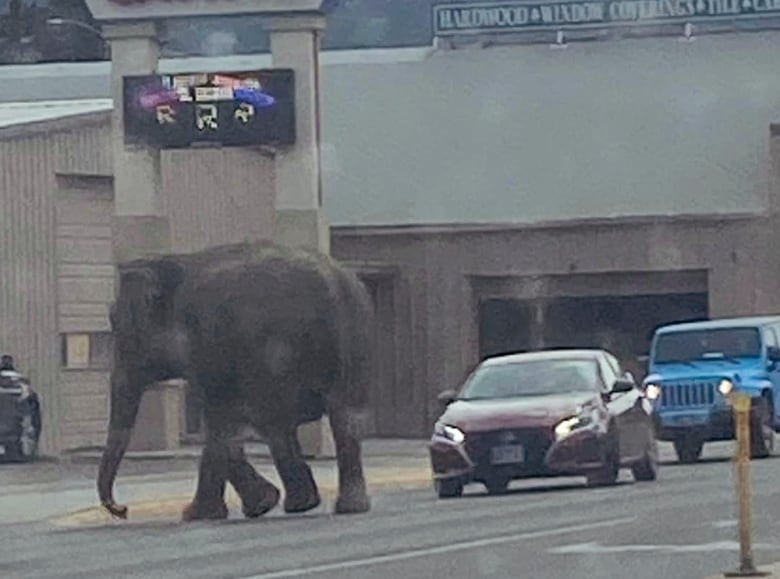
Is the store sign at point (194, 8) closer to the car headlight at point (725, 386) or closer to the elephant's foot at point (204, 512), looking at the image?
the car headlight at point (725, 386)

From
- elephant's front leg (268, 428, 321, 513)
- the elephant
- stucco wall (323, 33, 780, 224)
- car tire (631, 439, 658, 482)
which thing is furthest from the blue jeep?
stucco wall (323, 33, 780, 224)

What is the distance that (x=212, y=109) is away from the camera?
112 ft

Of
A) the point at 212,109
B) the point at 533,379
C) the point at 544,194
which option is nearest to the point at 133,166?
the point at 212,109

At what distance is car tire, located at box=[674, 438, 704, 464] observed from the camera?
105 feet

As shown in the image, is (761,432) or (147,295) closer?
(147,295)

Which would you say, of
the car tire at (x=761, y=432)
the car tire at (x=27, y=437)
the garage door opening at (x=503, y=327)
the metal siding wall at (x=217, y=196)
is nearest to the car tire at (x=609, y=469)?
the car tire at (x=761, y=432)

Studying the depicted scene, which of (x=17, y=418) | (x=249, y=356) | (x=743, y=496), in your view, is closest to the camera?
(x=743, y=496)

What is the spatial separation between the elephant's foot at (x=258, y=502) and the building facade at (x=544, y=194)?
19.7 meters

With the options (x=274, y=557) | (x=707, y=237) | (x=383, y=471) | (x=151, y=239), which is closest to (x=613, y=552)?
(x=274, y=557)

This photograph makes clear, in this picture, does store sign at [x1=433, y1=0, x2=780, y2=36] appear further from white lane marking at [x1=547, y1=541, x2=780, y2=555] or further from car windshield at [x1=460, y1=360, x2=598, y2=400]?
white lane marking at [x1=547, y1=541, x2=780, y2=555]

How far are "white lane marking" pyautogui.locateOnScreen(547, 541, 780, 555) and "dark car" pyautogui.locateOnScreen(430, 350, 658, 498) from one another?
5.88m

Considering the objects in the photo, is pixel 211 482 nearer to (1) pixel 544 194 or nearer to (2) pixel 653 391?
(2) pixel 653 391

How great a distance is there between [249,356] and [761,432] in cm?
924

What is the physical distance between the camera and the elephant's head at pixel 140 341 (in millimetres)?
23422
